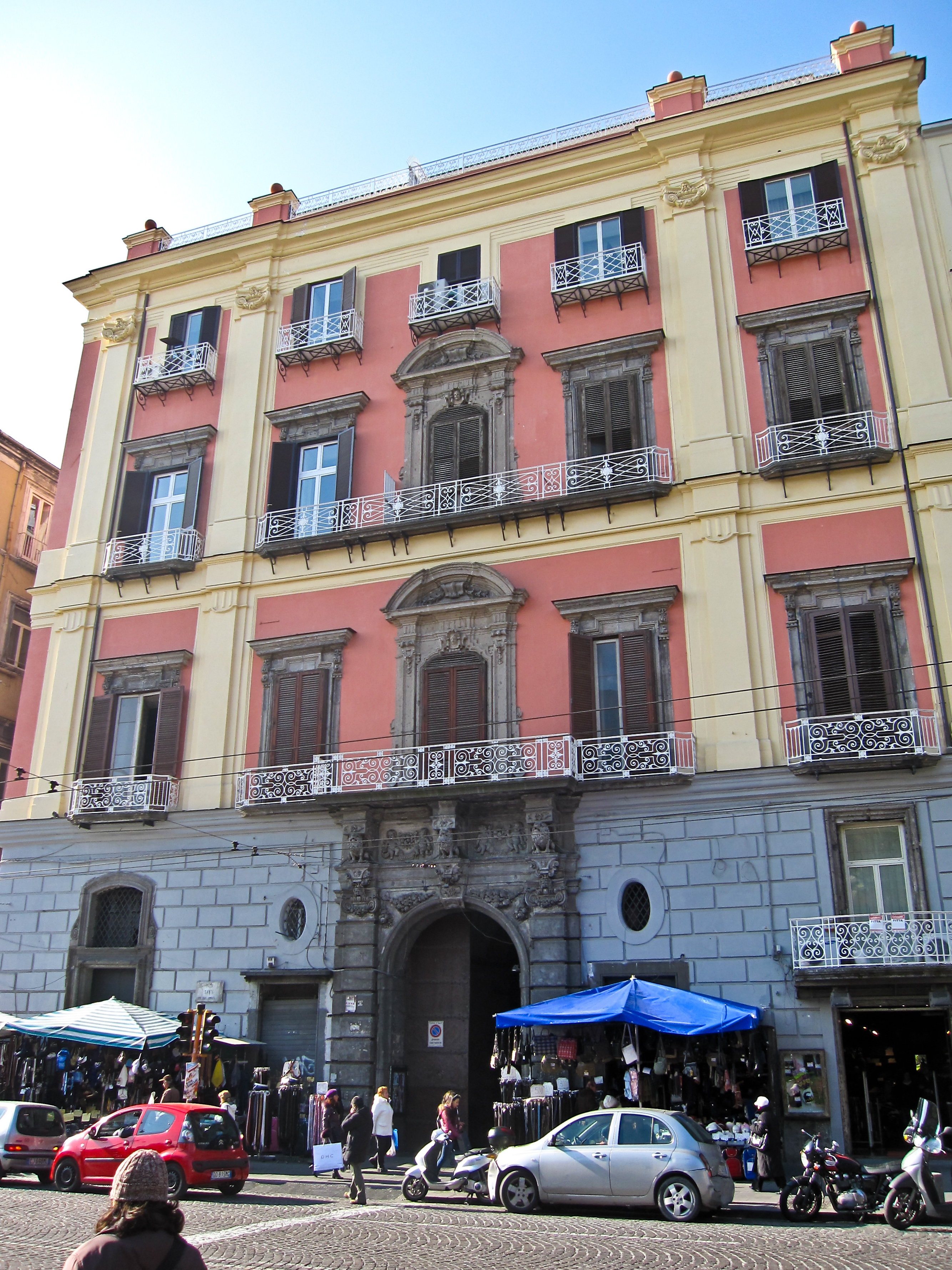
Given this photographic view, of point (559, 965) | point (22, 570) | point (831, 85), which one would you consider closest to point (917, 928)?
point (559, 965)

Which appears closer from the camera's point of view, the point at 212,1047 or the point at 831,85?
the point at 212,1047

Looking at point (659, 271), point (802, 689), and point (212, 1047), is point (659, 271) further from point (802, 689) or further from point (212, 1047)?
point (212, 1047)

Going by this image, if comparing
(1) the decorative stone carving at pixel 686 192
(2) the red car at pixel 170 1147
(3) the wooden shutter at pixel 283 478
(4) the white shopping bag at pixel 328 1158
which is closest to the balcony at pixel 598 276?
(1) the decorative stone carving at pixel 686 192

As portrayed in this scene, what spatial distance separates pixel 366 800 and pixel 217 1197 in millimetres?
6900

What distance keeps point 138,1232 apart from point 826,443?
17689mm

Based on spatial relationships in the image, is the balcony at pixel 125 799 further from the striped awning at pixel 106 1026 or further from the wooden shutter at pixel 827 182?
the wooden shutter at pixel 827 182

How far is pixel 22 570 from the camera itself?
30.6 m

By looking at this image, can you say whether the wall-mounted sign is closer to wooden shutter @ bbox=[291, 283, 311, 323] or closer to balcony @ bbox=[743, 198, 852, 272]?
wooden shutter @ bbox=[291, 283, 311, 323]

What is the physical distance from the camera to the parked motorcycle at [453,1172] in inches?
570

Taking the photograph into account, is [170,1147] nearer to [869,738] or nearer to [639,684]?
[639,684]

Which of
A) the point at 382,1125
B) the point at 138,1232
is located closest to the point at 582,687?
the point at 382,1125

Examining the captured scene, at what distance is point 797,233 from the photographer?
20.9 metres

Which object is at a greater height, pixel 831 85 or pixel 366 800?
pixel 831 85

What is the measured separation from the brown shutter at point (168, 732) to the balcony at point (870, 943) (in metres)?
12.3
